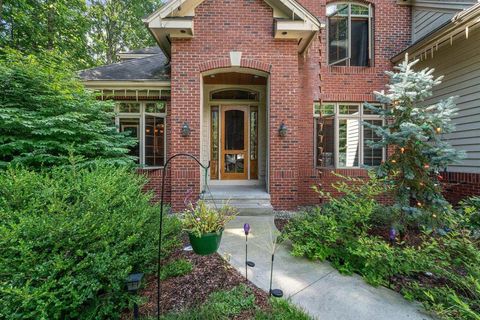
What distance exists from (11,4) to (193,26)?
9.39 meters

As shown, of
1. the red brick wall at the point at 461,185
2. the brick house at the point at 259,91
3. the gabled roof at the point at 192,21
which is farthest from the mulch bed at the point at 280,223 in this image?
the gabled roof at the point at 192,21

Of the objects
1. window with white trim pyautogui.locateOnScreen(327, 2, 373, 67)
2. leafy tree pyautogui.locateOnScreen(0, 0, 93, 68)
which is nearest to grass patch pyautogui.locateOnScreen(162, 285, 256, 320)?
window with white trim pyautogui.locateOnScreen(327, 2, 373, 67)

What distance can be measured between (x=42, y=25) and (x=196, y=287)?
1345 centimetres

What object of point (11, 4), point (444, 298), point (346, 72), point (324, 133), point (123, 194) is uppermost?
point (11, 4)

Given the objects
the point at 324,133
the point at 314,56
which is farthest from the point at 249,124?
the point at 314,56

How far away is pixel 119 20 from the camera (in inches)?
645

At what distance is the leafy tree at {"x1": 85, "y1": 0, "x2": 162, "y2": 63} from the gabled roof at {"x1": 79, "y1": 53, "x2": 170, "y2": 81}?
32.9ft

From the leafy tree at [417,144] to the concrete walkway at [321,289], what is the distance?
1.79m

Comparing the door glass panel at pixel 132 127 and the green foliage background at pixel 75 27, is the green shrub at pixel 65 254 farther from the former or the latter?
the green foliage background at pixel 75 27

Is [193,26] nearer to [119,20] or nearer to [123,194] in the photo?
[123,194]

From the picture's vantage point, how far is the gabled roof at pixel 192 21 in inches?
213

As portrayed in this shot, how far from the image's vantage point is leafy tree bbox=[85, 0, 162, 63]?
50.9ft

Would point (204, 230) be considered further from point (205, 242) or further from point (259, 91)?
point (259, 91)

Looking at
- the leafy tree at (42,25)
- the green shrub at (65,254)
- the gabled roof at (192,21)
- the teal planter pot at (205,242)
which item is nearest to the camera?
the green shrub at (65,254)
